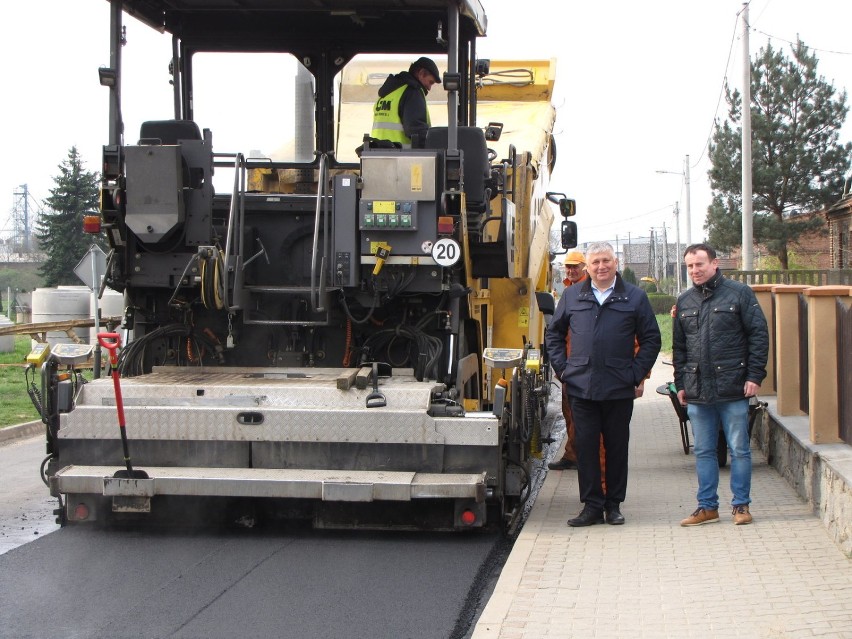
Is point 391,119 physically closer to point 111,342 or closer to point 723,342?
point 111,342

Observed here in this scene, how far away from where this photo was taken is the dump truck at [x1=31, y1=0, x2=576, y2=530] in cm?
720

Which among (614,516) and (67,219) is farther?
(67,219)

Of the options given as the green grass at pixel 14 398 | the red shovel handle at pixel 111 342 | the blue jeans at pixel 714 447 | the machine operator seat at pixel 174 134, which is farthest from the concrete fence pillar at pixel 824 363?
the green grass at pixel 14 398

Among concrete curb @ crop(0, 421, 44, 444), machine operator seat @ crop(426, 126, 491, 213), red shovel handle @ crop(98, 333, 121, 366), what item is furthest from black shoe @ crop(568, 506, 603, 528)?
concrete curb @ crop(0, 421, 44, 444)

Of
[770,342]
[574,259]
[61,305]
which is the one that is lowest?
[770,342]

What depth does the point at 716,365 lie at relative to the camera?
734cm

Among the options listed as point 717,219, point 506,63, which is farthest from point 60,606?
point 717,219

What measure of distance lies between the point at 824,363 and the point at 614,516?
76.9 inches

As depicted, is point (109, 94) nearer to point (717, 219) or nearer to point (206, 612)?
point (206, 612)

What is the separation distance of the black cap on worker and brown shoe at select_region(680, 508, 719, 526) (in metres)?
3.71

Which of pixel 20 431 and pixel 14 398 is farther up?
pixel 14 398

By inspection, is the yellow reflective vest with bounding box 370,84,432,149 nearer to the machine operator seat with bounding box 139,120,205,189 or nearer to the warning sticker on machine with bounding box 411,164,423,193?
the warning sticker on machine with bounding box 411,164,423,193

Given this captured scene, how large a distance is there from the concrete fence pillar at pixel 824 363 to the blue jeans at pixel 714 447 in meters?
0.87

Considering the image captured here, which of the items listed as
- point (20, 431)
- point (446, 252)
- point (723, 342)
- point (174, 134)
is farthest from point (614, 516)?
point (20, 431)
